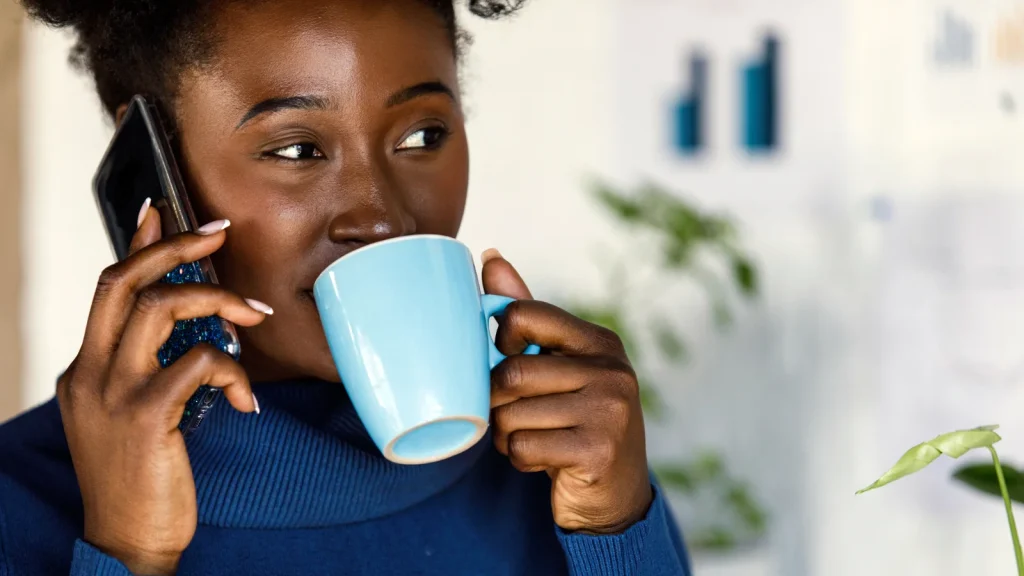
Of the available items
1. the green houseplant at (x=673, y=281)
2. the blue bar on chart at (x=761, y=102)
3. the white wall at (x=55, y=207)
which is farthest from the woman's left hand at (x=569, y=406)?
the blue bar on chart at (x=761, y=102)

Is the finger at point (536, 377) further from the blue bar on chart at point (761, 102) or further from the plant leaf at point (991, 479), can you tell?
the blue bar on chart at point (761, 102)

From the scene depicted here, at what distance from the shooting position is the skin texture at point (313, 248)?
23.3 inches

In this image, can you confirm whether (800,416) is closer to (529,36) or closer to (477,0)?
(529,36)

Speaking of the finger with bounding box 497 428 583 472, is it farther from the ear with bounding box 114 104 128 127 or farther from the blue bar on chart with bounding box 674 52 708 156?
the blue bar on chart with bounding box 674 52 708 156

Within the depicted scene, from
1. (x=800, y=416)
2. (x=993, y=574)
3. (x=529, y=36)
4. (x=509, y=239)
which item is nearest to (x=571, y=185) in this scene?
(x=509, y=239)

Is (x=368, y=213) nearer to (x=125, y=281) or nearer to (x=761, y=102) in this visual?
(x=125, y=281)

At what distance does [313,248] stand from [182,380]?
158 millimetres

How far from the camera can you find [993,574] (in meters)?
1.79

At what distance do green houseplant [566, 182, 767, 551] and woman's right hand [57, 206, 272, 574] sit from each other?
100 cm

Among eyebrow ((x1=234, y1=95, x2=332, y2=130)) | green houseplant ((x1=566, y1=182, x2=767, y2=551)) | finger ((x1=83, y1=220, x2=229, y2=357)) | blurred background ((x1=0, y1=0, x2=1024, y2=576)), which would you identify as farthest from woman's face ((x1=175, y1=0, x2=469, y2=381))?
blurred background ((x1=0, y1=0, x2=1024, y2=576))

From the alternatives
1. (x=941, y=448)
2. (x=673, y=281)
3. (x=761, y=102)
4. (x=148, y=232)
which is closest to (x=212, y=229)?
(x=148, y=232)

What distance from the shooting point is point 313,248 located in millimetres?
696

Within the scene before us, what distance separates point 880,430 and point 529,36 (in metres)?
0.97

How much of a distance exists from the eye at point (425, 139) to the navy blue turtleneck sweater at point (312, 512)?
0.22m
